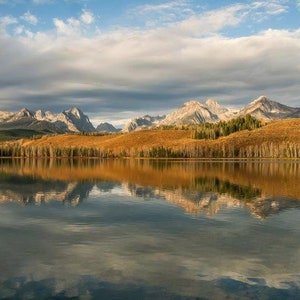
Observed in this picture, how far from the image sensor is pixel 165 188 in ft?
257

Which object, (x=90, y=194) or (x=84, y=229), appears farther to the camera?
(x=90, y=194)

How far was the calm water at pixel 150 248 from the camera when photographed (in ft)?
79.2

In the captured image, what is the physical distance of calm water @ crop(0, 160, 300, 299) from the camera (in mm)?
24125

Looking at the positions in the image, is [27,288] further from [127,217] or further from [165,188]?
[165,188]

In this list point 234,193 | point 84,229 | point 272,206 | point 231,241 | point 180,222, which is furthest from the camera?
point 234,193

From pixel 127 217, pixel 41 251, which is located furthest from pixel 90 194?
pixel 41 251

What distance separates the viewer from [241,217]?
47.2 metres

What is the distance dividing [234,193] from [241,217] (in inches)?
904

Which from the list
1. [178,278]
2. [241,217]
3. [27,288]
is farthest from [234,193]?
[27,288]

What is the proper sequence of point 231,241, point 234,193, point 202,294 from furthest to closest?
1. point 234,193
2. point 231,241
3. point 202,294

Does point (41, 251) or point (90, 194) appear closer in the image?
point (41, 251)

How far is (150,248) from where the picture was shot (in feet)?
109

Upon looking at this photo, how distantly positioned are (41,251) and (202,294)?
1475cm

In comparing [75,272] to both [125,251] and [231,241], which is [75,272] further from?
[231,241]
